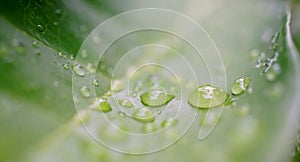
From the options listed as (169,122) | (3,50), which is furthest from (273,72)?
(3,50)

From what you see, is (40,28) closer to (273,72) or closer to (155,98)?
(155,98)

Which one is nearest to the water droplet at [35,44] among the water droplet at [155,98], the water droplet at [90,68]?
the water droplet at [90,68]

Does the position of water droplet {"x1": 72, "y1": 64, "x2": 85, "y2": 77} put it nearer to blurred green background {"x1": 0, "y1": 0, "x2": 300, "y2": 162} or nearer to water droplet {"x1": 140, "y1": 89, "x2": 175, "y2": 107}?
blurred green background {"x1": 0, "y1": 0, "x2": 300, "y2": 162}

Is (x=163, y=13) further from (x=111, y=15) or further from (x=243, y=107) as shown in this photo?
(x=243, y=107)

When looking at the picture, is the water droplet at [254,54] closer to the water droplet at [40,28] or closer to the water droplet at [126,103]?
the water droplet at [126,103]

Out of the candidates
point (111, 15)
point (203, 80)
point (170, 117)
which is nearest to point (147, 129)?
point (170, 117)
